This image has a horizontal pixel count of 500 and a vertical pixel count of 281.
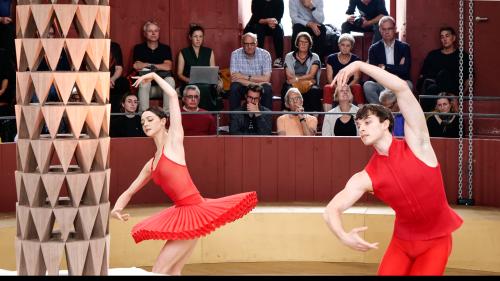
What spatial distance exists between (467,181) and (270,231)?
225cm

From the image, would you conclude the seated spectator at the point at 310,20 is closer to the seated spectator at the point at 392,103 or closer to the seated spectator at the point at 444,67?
the seated spectator at the point at 444,67

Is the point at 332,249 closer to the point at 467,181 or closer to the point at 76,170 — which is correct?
the point at 467,181

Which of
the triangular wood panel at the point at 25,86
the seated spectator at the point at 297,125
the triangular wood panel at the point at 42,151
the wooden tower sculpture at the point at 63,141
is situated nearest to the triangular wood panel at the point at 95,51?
the wooden tower sculpture at the point at 63,141

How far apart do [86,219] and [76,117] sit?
0.61 m

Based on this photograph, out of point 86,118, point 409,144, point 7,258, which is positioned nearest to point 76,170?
point 86,118

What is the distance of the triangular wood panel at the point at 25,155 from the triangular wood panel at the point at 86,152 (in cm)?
29

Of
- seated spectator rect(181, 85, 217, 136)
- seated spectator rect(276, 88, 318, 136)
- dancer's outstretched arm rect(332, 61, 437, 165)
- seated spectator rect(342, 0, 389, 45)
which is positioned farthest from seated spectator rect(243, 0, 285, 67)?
dancer's outstretched arm rect(332, 61, 437, 165)

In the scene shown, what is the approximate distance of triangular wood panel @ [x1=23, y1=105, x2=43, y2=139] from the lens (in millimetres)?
6906

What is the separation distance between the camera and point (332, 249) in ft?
41.1

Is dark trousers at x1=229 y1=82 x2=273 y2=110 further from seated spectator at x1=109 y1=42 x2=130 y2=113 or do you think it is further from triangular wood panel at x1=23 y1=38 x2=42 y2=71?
triangular wood panel at x1=23 y1=38 x2=42 y2=71

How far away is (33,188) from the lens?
22.7ft

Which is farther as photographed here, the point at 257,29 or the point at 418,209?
the point at 257,29

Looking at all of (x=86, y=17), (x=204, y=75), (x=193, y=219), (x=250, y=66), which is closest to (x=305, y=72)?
(x=250, y=66)

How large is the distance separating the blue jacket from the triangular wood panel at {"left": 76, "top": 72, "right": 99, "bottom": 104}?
7.11 metres
